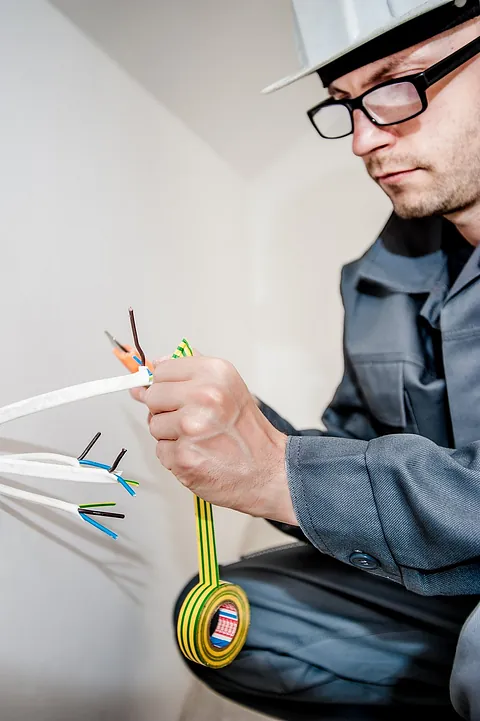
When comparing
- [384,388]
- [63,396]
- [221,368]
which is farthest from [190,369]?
[384,388]

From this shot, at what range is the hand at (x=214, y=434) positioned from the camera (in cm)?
67

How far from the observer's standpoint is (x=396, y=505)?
0.70 metres

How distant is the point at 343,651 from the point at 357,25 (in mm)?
946

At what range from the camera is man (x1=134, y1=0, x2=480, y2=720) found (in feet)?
2.27

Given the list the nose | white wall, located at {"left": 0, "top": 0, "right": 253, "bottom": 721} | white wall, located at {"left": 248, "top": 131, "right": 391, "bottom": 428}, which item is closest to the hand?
white wall, located at {"left": 0, "top": 0, "right": 253, "bottom": 721}

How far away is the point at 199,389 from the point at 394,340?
1.69 feet

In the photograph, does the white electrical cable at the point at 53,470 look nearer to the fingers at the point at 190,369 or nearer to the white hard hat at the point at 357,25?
the fingers at the point at 190,369

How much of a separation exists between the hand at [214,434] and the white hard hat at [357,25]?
53cm

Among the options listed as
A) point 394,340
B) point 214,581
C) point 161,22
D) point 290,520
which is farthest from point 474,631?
point 161,22

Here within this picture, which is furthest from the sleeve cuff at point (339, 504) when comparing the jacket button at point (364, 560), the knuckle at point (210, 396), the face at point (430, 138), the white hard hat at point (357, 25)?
the white hard hat at point (357, 25)

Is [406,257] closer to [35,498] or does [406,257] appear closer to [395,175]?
[395,175]

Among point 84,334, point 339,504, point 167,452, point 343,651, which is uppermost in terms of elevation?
point 84,334

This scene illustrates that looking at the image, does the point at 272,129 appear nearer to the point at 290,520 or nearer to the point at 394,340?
the point at 394,340

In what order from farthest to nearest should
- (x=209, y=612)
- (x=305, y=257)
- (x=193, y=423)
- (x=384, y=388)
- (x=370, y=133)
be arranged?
1. (x=305, y=257)
2. (x=384, y=388)
3. (x=370, y=133)
4. (x=209, y=612)
5. (x=193, y=423)
